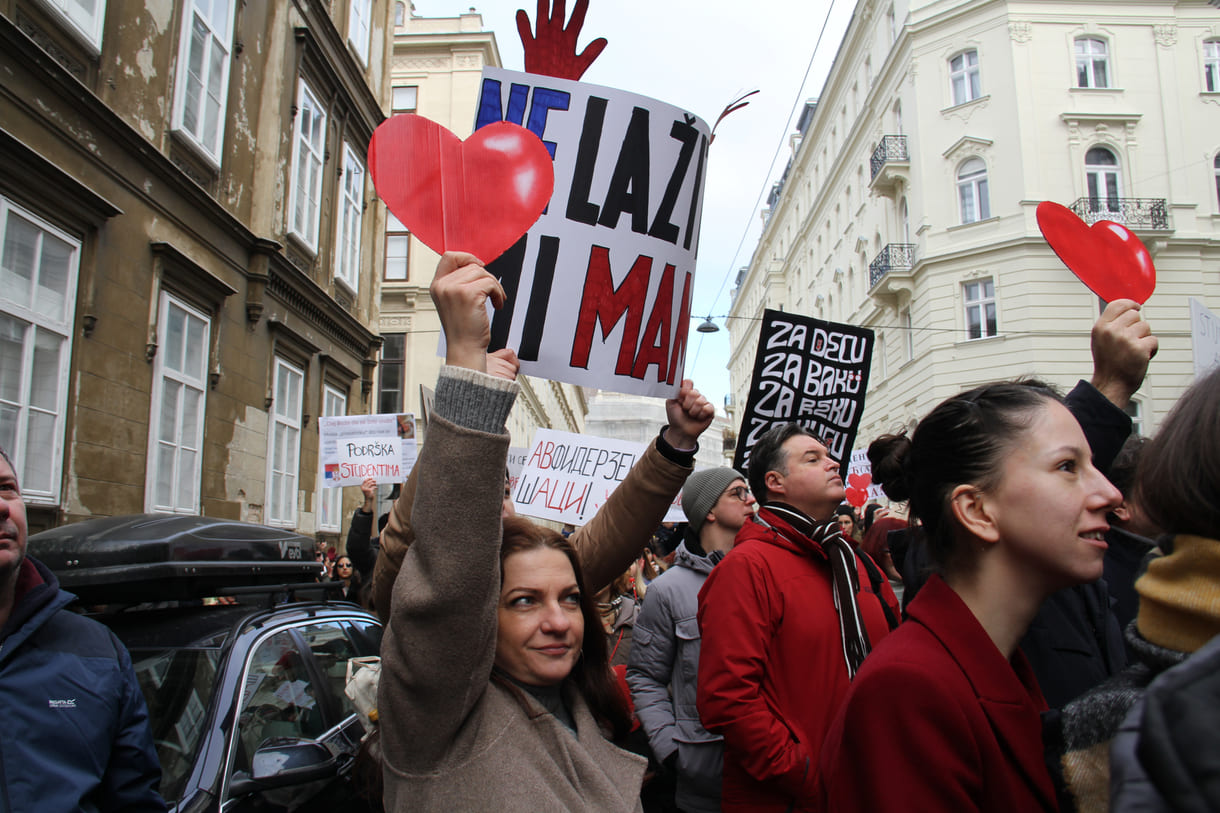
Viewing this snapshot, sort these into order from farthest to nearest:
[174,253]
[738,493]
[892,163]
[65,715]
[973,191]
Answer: [892,163]
[973,191]
[174,253]
[738,493]
[65,715]

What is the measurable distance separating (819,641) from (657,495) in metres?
0.87

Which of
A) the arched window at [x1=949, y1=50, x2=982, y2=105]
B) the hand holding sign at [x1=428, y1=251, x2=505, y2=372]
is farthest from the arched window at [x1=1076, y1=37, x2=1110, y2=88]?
the hand holding sign at [x1=428, y1=251, x2=505, y2=372]

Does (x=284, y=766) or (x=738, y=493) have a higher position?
(x=738, y=493)

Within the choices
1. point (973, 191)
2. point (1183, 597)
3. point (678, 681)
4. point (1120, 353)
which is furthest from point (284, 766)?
point (973, 191)

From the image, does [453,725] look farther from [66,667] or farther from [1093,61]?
→ [1093,61]

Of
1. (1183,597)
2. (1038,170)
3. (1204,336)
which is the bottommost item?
(1183,597)

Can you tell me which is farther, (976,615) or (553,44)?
(553,44)

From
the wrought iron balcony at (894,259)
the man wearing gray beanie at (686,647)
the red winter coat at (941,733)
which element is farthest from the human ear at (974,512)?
the wrought iron balcony at (894,259)

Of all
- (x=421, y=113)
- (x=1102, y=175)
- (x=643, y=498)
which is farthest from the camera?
(x=421, y=113)

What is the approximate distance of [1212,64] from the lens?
999 inches

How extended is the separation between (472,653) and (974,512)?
1039mm

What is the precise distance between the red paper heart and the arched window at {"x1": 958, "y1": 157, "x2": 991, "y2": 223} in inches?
980

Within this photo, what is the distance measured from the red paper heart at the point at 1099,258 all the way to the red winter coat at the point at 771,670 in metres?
1.31

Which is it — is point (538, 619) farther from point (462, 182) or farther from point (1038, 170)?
point (1038, 170)
